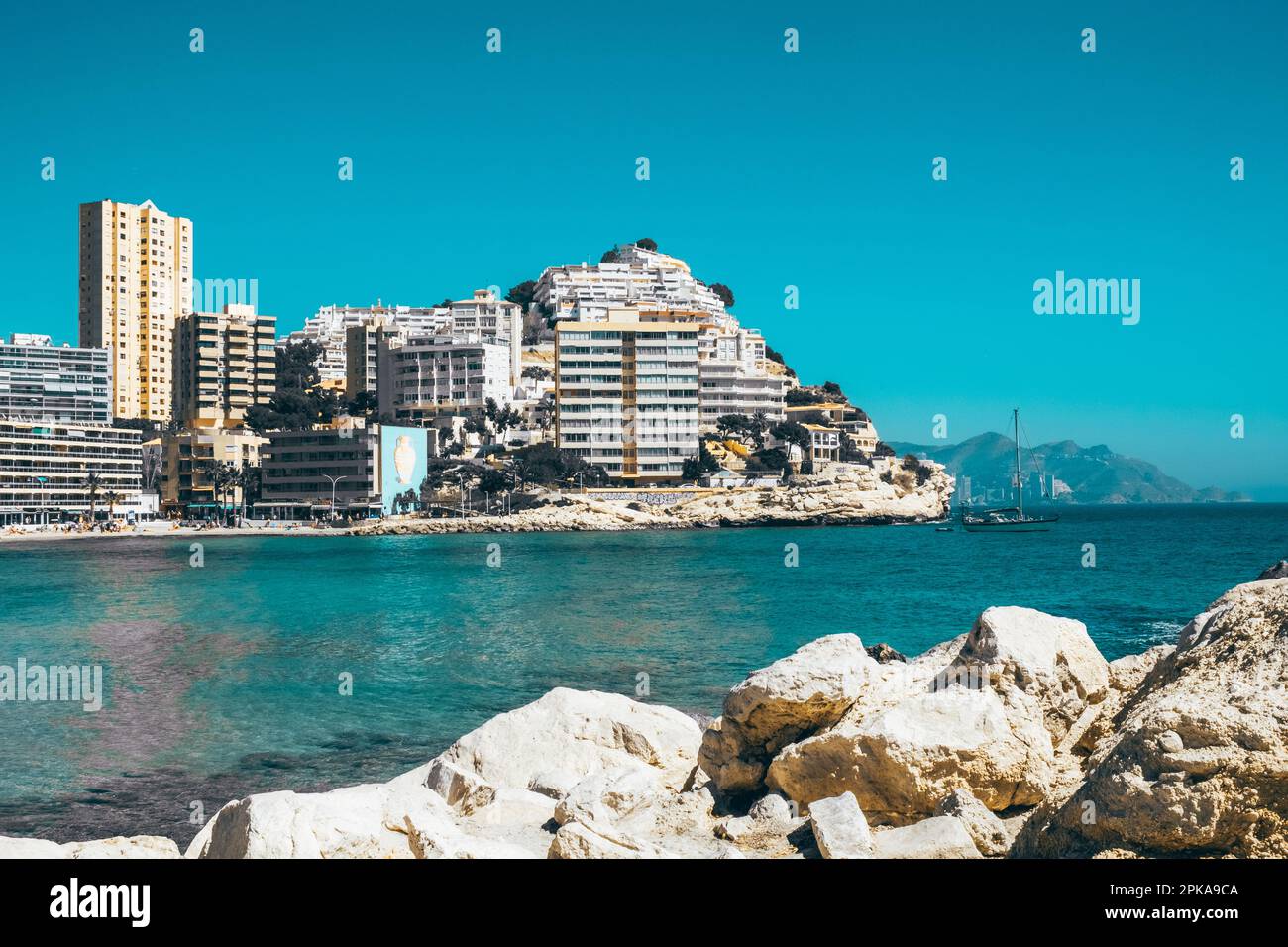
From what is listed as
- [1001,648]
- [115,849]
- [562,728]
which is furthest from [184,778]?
[1001,648]

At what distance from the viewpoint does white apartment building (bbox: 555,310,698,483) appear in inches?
4808

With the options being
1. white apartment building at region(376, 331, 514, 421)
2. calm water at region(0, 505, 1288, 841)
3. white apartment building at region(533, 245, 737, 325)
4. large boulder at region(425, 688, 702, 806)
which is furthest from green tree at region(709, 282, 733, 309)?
large boulder at region(425, 688, 702, 806)

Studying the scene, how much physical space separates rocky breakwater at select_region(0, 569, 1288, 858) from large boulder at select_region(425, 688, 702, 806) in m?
0.47

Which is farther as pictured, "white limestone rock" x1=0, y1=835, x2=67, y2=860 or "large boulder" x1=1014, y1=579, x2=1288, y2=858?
"white limestone rock" x1=0, y1=835, x2=67, y2=860

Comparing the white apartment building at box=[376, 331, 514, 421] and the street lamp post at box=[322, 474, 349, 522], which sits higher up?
the white apartment building at box=[376, 331, 514, 421]

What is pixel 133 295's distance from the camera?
15888 centimetres

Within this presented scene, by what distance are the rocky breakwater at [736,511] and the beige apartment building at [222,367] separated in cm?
4561

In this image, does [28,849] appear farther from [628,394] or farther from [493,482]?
[628,394]

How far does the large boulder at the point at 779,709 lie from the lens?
9570 millimetres

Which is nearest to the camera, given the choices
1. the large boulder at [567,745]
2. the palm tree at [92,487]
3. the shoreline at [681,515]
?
the large boulder at [567,745]

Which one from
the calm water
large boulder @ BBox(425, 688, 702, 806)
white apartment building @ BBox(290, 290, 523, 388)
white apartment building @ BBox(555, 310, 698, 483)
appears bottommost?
the calm water

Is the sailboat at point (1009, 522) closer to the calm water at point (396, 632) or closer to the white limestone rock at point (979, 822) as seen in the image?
the calm water at point (396, 632)

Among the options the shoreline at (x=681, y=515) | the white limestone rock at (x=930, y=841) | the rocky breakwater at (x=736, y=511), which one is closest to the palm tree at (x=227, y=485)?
the shoreline at (x=681, y=515)

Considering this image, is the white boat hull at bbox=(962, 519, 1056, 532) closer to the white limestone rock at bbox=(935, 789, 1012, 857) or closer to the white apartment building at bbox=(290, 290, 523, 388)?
the white apartment building at bbox=(290, 290, 523, 388)
